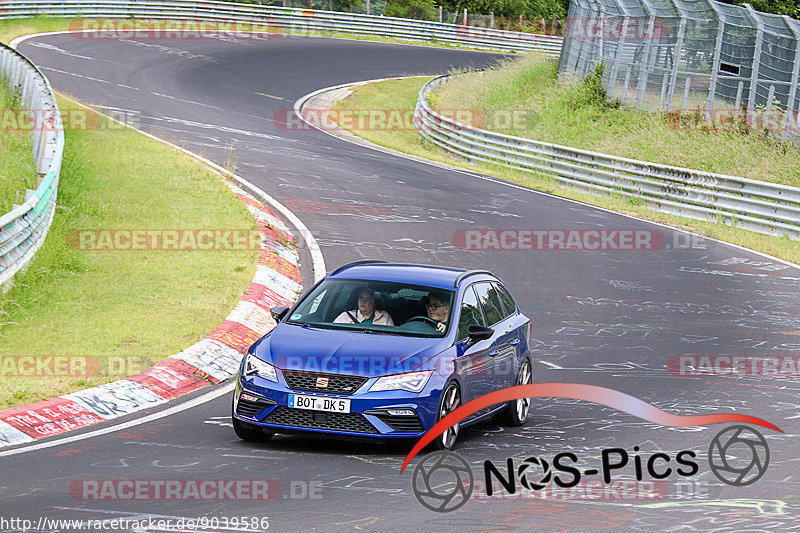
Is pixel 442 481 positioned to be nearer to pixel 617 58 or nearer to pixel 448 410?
pixel 448 410

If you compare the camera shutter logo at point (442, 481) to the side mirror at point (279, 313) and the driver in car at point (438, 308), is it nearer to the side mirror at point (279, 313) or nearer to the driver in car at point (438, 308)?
the driver in car at point (438, 308)

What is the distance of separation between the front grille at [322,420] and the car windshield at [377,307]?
1.15 m

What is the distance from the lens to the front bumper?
28.8 feet

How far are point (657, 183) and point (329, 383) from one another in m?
18.2

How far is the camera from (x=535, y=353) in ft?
44.1

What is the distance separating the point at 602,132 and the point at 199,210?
58.2ft

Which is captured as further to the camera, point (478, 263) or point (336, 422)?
point (478, 263)

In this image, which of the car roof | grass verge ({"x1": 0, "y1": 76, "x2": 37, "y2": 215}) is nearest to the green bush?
grass verge ({"x1": 0, "y1": 76, "x2": 37, "y2": 215})

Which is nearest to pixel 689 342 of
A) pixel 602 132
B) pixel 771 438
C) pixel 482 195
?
pixel 771 438

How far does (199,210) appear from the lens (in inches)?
760

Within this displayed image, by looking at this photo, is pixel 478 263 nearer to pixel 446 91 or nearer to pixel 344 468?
pixel 344 468

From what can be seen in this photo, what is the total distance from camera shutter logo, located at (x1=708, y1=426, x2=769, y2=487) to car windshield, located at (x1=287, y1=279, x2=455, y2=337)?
252 centimetres

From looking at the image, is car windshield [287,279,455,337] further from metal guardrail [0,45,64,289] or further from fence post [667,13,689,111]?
fence post [667,13,689,111]

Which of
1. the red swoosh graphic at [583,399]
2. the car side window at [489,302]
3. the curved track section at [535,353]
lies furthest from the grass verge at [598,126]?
the car side window at [489,302]
